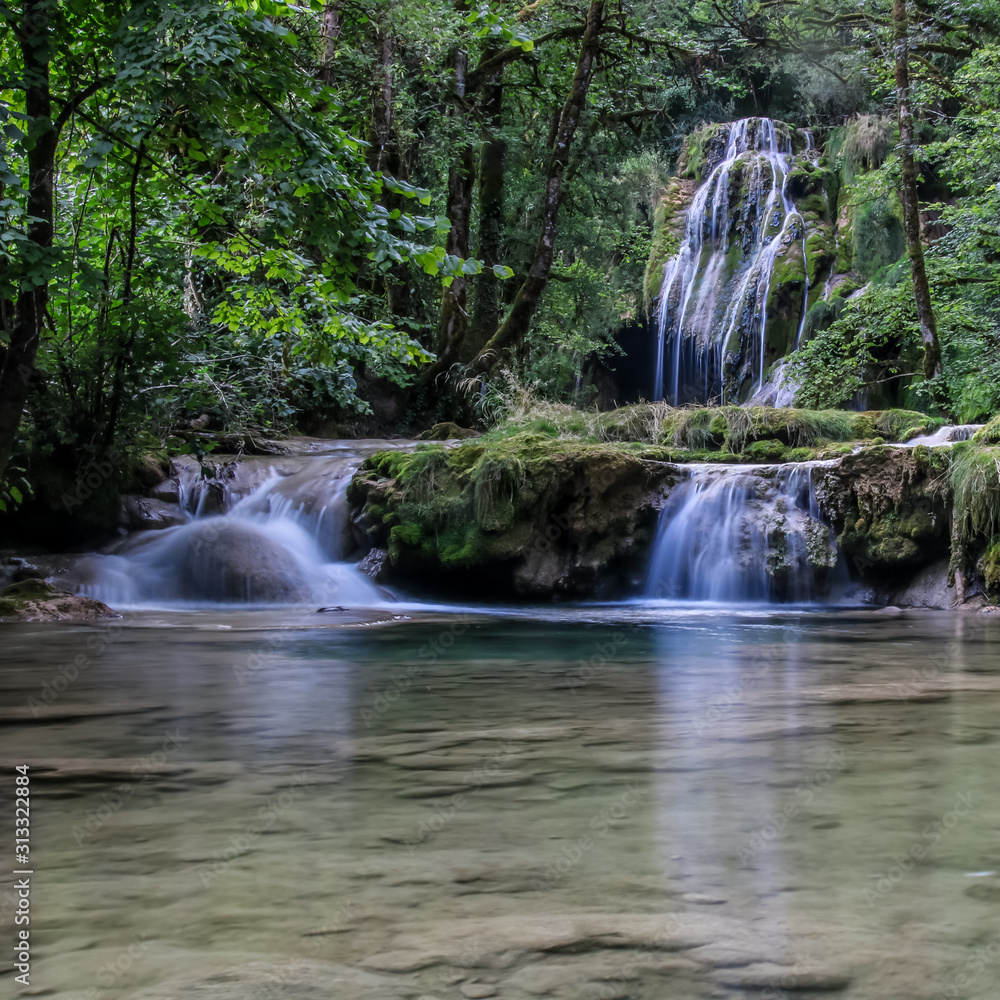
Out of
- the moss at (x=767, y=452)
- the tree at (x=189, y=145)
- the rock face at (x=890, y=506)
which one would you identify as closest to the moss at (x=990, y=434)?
the rock face at (x=890, y=506)

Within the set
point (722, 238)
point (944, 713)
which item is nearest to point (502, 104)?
point (722, 238)

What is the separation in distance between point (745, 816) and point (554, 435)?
1117 centimetres

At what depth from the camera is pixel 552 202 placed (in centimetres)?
1648

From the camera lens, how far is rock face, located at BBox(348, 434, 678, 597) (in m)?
11.1

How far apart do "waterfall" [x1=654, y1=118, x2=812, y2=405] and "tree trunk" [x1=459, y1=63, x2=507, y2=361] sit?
6.28 metres

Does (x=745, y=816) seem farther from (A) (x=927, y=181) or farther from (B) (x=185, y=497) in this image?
(A) (x=927, y=181)

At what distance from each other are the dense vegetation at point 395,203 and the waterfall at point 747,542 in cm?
406

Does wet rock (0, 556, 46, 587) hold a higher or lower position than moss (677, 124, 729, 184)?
lower

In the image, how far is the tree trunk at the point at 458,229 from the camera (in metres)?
16.6

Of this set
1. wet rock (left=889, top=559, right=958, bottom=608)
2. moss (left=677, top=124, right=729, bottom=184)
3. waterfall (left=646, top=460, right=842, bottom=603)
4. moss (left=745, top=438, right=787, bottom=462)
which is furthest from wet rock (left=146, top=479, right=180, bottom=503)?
moss (left=677, top=124, right=729, bottom=184)

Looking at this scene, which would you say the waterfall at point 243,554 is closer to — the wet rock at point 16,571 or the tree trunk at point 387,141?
the wet rock at point 16,571

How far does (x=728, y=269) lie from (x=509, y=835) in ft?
76.0

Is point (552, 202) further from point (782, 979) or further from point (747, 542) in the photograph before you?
point (782, 979)

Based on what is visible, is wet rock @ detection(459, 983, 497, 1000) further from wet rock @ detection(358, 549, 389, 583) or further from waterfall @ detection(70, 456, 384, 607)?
wet rock @ detection(358, 549, 389, 583)
